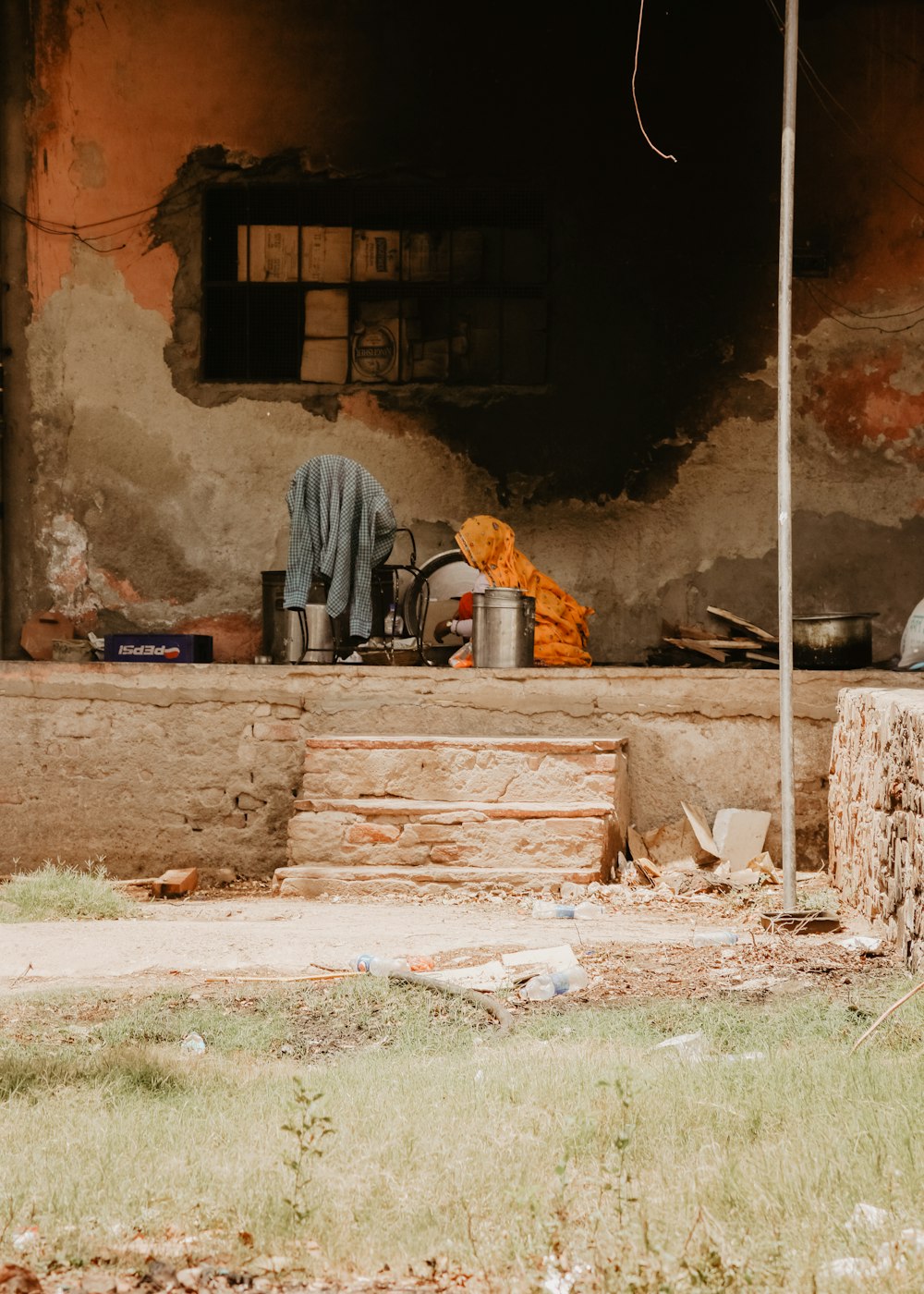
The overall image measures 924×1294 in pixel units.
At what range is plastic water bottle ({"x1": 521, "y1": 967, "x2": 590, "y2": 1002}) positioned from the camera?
4684 millimetres

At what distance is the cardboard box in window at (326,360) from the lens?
32.6 feet

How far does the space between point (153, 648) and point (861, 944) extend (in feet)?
16.9

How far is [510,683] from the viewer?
7.64 m

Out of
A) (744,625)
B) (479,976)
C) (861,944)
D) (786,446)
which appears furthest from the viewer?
(744,625)

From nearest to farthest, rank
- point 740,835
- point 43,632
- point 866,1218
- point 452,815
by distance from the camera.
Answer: point 866,1218, point 452,815, point 740,835, point 43,632

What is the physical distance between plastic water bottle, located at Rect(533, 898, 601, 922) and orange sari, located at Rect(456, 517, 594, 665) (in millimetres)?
2240

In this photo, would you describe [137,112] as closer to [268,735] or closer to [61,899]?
[268,735]

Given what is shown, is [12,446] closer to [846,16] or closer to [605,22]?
[605,22]

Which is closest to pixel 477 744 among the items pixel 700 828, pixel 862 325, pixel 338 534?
pixel 700 828

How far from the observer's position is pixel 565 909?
6277mm

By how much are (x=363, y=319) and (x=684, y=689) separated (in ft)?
13.2

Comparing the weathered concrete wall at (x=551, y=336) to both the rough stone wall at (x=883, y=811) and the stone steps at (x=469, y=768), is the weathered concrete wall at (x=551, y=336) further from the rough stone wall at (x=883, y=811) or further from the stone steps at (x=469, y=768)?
the rough stone wall at (x=883, y=811)

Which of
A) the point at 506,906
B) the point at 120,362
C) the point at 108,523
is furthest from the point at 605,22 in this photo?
the point at 506,906

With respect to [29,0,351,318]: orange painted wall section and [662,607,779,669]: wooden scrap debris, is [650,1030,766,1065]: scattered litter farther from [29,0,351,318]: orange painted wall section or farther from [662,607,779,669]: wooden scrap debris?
[29,0,351,318]: orange painted wall section
